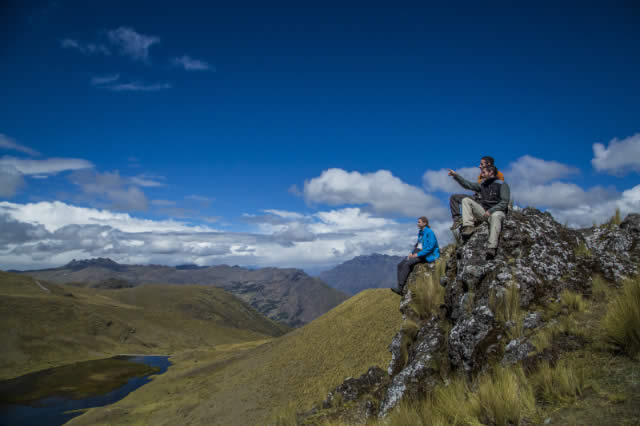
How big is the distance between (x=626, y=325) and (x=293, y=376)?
60.3 feet

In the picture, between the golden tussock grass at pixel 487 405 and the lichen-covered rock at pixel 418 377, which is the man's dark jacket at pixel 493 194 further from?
the golden tussock grass at pixel 487 405

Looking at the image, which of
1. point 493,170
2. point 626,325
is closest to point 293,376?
point 493,170

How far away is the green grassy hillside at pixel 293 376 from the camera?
1619 centimetres

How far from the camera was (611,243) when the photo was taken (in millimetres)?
7859

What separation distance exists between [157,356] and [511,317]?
8989 cm

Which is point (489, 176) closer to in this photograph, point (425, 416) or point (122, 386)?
point (425, 416)

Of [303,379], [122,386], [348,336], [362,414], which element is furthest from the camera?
[122,386]

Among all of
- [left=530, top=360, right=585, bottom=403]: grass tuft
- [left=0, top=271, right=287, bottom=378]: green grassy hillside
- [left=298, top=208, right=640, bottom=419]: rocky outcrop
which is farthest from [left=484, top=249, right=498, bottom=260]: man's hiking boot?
[left=0, top=271, right=287, bottom=378]: green grassy hillside

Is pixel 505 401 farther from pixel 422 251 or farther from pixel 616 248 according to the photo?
pixel 422 251

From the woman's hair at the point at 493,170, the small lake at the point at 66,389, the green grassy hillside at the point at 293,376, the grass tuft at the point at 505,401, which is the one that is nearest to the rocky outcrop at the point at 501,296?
the grass tuft at the point at 505,401

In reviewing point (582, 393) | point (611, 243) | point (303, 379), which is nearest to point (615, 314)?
point (582, 393)

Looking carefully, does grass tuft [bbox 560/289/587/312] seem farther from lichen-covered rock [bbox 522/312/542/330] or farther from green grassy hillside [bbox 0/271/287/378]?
green grassy hillside [bbox 0/271/287/378]

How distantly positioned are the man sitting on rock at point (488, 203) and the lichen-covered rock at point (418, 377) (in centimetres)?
280

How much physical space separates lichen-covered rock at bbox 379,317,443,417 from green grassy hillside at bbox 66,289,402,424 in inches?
320
